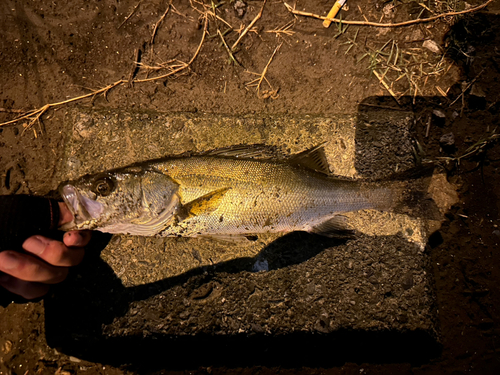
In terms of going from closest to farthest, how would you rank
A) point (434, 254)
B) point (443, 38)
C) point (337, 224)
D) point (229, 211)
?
point (229, 211) → point (337, 224) → point (434, 254) → point (443, 38)

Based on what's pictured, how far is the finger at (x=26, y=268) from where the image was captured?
2684mm

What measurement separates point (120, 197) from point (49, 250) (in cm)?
97

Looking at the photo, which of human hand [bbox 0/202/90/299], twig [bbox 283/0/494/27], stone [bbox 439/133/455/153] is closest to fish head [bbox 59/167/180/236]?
human hand [bbox 0/202/90/299]

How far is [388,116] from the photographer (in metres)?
3.19

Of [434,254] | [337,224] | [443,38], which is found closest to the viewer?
[337,224]

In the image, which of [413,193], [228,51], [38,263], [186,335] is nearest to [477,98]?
[413,193]

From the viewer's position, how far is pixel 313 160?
294 centimetres

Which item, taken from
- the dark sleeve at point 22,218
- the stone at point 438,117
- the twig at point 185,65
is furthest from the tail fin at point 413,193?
the dark sleeve at point 22,218

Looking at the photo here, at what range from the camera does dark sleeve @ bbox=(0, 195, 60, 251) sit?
2746 mm

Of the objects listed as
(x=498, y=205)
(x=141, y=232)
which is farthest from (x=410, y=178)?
(x=141, y=232)

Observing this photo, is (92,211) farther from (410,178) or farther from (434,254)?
(434,254)

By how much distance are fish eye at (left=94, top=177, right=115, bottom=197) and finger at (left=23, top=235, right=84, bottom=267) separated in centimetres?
78

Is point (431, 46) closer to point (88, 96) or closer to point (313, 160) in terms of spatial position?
point (313, 160)

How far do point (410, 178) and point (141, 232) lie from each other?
273cm
